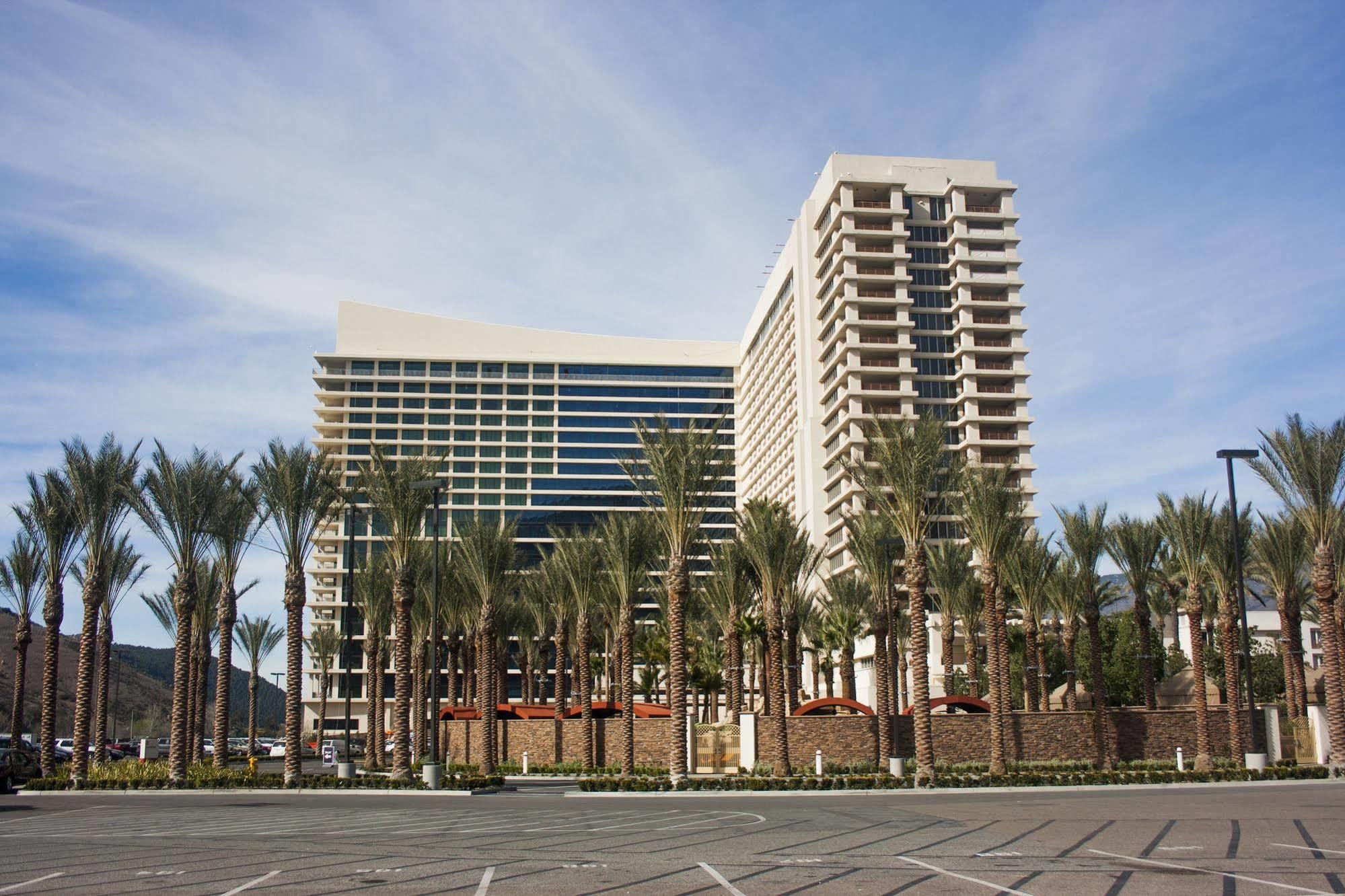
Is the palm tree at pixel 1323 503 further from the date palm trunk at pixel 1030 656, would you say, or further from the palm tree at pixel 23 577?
the palm tree at pixel 23 577

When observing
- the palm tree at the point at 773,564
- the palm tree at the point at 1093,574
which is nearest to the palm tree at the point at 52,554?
the palm tree at the point at 773,564

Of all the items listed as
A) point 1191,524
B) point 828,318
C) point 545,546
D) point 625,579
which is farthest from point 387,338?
point 1191,524

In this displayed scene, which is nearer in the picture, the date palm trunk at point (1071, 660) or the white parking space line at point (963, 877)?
the white parking space line at point (963, 877)

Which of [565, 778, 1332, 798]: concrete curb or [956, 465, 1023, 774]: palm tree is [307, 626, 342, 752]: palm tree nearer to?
[565, 778, 1332, 798]: concrete curb

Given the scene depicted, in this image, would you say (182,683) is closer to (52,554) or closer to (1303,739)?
(52,554)

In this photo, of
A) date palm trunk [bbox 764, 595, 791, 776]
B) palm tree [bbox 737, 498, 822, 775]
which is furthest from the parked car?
palm tree [bbox 737, 498, 822, 775]

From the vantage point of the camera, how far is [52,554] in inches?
1524

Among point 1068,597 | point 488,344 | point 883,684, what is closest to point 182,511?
point 883,684

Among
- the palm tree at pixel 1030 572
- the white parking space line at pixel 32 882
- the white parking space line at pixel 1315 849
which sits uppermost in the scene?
the palm tree at pixel 1030 572

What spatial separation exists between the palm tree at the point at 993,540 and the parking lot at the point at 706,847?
8.38 meters

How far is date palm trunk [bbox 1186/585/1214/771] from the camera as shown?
3544cm

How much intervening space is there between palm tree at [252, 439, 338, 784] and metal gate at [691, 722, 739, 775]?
1498cm

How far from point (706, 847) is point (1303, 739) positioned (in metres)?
33.1

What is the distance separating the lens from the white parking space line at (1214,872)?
11.6 metres
